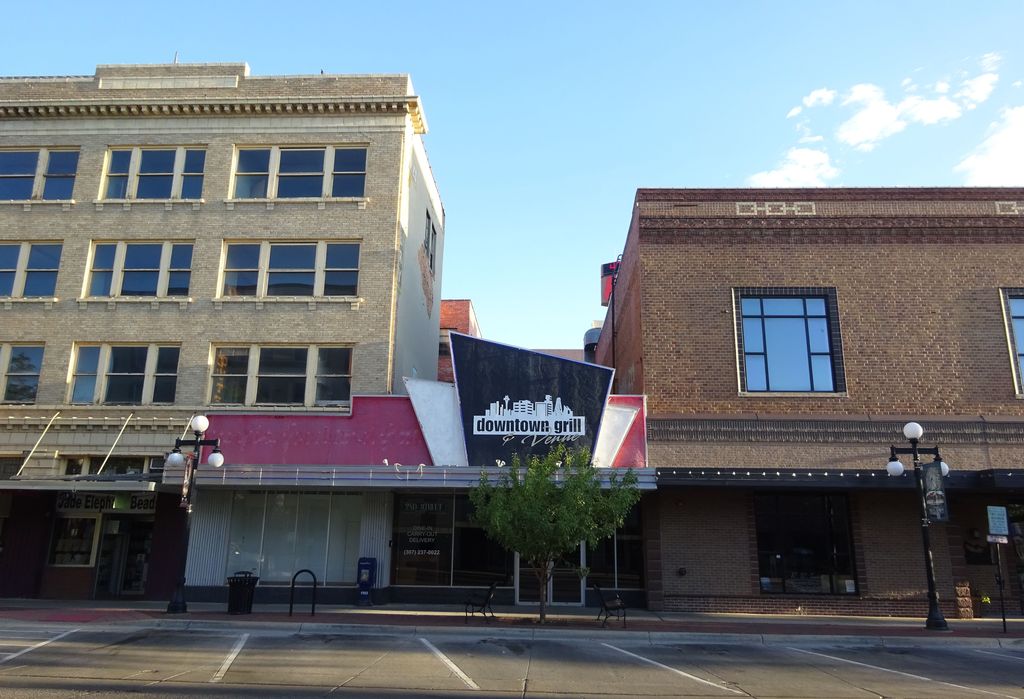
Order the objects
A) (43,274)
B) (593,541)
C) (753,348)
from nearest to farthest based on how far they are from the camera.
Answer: (593,541) < (753,348) < (43,274)

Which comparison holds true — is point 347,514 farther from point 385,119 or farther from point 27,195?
point 27,195

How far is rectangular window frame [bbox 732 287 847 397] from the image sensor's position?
2016 centimetres

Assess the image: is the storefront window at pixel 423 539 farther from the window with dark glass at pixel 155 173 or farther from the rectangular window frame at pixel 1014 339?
the rectangular window frame at pixel 1014 339

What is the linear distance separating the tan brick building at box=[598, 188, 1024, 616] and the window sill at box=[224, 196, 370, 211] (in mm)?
8408

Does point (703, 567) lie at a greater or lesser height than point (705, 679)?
greater

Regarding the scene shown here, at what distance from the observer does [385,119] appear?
2366 cm

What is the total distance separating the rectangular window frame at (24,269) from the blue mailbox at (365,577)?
12800 millimetres

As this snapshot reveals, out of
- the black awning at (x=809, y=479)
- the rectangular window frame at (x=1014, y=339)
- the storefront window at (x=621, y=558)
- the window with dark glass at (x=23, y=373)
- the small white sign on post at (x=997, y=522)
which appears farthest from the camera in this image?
the window with dark glass at (x=23, y=373)

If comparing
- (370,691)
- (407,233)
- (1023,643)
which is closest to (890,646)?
(1023,643)

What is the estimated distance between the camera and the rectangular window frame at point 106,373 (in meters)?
22.0

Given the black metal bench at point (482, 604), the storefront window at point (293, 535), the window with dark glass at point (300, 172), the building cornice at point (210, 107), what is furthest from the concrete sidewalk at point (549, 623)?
the building cornice at point (210, 107)

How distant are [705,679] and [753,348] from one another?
11624 millimetres

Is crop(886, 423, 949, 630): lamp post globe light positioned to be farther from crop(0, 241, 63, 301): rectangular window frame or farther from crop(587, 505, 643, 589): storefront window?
crop(0, 241, 63, 301): rectangular window frame

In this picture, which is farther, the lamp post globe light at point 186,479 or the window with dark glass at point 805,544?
the window with dark glass at point 805,544
